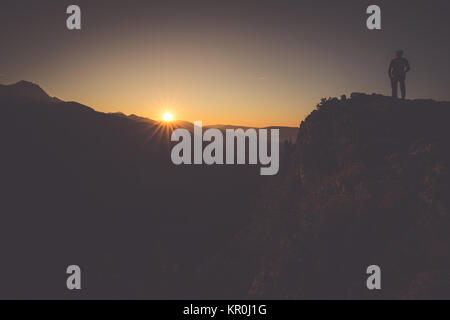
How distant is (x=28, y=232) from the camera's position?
30516mm

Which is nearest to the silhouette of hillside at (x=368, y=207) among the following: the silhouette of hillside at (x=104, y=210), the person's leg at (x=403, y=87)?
the person's leg at (x=403, y=87)

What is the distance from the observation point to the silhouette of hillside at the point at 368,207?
44.8 ft

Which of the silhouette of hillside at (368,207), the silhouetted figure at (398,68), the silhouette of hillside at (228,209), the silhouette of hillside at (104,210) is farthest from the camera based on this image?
the silhouette of hillside at (104,210)

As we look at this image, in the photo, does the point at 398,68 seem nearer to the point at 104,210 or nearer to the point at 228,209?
the point at 228,209

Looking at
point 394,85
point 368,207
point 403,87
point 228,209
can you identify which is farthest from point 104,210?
point 403,87

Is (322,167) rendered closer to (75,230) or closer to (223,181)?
(223,181)

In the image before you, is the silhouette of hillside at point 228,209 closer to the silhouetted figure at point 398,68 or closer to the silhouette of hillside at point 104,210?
the silhouette of hillside at point 104,210

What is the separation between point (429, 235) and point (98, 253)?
A: 101 feet

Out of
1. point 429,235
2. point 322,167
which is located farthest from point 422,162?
point 322,167

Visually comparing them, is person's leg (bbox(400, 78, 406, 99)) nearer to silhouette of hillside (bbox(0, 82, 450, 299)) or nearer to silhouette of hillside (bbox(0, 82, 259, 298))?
silhouette of hillside (bbox(0, 82, 450, 299))

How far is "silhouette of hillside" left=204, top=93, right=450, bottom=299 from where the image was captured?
13648 millimetres

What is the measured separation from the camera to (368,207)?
53.6 feet

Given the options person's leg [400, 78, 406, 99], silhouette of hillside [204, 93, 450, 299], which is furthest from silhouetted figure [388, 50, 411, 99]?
silhouette of hillside [204, 93, 450, 299]

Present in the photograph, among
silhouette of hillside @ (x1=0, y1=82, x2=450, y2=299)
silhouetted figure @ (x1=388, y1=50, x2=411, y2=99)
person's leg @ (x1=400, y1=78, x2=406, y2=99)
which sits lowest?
silhouette of hillside @ (x1=0, y1=82, x2=450, y2=299)
